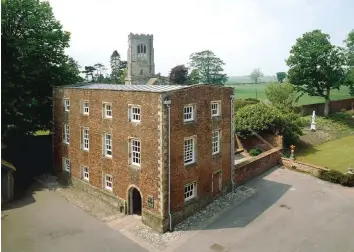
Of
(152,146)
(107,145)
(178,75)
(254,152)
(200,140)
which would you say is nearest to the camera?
(152,146)

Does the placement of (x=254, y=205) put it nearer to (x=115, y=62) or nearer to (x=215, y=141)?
(x=215, y=141)

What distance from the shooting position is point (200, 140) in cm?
2377

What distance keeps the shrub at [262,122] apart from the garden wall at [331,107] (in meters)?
18.8

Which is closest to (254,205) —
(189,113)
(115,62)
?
(189,113)

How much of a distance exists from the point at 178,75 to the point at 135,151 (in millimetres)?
85102

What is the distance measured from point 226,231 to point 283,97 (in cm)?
3407

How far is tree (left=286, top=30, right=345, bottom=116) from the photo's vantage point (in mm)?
52156

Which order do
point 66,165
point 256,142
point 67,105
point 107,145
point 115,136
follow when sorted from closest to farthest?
point 115,136
point 107,145
point 67,105
point 66,165
point 256,142

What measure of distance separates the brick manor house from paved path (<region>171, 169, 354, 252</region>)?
2602 millimetres

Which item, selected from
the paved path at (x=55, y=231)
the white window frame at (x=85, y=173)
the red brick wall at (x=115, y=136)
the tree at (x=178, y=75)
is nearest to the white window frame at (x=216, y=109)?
the red brick wall at (x=115, y=136)

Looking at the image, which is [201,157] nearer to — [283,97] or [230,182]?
[230,182]

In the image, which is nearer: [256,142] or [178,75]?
[256,142]

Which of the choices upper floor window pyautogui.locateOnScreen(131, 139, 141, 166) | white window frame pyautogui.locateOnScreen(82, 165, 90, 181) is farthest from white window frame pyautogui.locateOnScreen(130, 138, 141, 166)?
white window frame pyautogui.locateOnScreen(82, 165, 90, 181)

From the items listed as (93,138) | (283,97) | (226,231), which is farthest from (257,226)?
(283,97)
